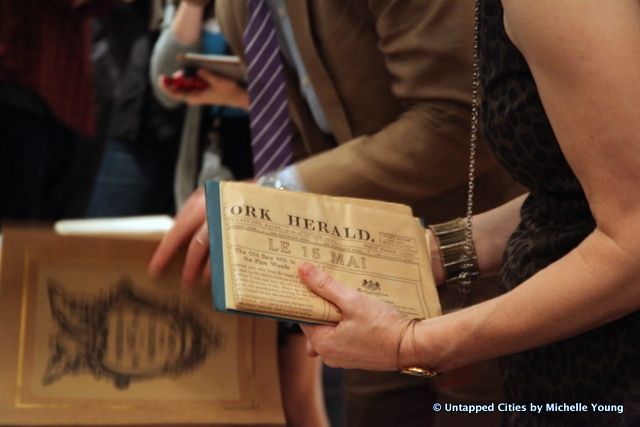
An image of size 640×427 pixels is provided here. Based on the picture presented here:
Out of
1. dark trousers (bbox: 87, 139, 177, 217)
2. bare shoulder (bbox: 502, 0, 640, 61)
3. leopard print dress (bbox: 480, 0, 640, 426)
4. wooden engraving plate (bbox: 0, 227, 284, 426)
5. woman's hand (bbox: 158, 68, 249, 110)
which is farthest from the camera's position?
dark trousers (bbox: 87, 139, 177, 217)

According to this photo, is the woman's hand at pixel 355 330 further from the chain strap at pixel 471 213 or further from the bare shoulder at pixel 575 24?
the bare shoulder at pixel 575 24

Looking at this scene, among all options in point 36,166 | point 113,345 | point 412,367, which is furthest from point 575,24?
point 36,166

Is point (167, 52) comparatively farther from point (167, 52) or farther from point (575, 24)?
point (575, 24)

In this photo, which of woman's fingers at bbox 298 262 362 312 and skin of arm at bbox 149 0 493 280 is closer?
woman's fingers at bbox 298 262 362 312

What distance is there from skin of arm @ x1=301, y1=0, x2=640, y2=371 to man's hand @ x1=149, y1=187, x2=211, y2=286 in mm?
194

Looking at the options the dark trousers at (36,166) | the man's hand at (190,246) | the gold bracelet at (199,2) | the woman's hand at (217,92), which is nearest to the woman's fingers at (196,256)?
the man's hand at (190,246)

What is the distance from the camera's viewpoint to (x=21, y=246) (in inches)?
40.3

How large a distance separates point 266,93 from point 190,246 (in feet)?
0.94

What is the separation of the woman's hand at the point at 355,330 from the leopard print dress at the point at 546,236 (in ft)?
0.40

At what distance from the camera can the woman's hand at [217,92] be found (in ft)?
5.14

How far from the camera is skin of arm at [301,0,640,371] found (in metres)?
0.75

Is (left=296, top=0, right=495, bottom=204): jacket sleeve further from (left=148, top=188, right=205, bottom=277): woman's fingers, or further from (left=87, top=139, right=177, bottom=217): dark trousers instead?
(left=87, top=139, right=177, bottom=217): dark trousers

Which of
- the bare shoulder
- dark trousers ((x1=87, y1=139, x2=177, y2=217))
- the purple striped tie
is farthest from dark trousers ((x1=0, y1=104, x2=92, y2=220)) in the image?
the bare shoulder

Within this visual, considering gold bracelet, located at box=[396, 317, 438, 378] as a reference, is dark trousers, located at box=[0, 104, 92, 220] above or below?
below
